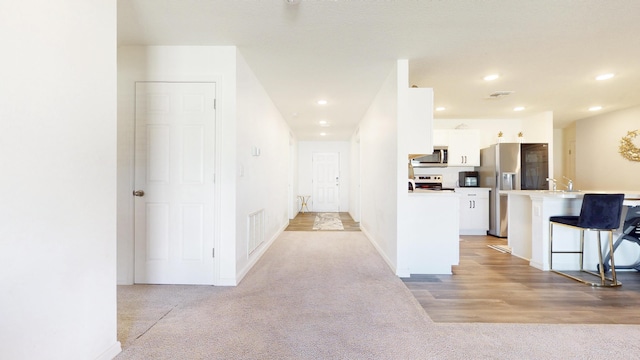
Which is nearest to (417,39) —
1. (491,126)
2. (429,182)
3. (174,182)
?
→ (174,182)

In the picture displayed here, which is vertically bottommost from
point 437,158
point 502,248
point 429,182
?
point 502,248

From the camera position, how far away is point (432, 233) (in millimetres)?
3121

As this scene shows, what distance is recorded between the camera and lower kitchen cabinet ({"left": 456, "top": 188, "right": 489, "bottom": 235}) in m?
5.39

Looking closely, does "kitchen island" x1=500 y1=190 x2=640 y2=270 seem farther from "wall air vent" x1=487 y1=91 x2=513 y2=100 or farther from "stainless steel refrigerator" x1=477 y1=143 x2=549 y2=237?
"stainless steel refrigerator" x1=477 y1=143 x2=549 y2=237

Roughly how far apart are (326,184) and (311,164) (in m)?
0.81

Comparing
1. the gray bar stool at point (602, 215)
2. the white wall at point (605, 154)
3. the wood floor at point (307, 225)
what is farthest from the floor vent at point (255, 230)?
the white wall at point (605, 154)

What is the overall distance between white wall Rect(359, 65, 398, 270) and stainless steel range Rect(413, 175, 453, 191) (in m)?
1.27

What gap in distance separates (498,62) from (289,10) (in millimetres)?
2456

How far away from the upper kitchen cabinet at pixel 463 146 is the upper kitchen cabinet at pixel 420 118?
9.41ft

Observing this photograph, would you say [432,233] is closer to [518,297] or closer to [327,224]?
[518,297]

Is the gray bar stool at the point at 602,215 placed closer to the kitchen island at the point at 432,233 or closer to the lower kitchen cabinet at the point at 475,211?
the kitchen island at the point at 432,233
